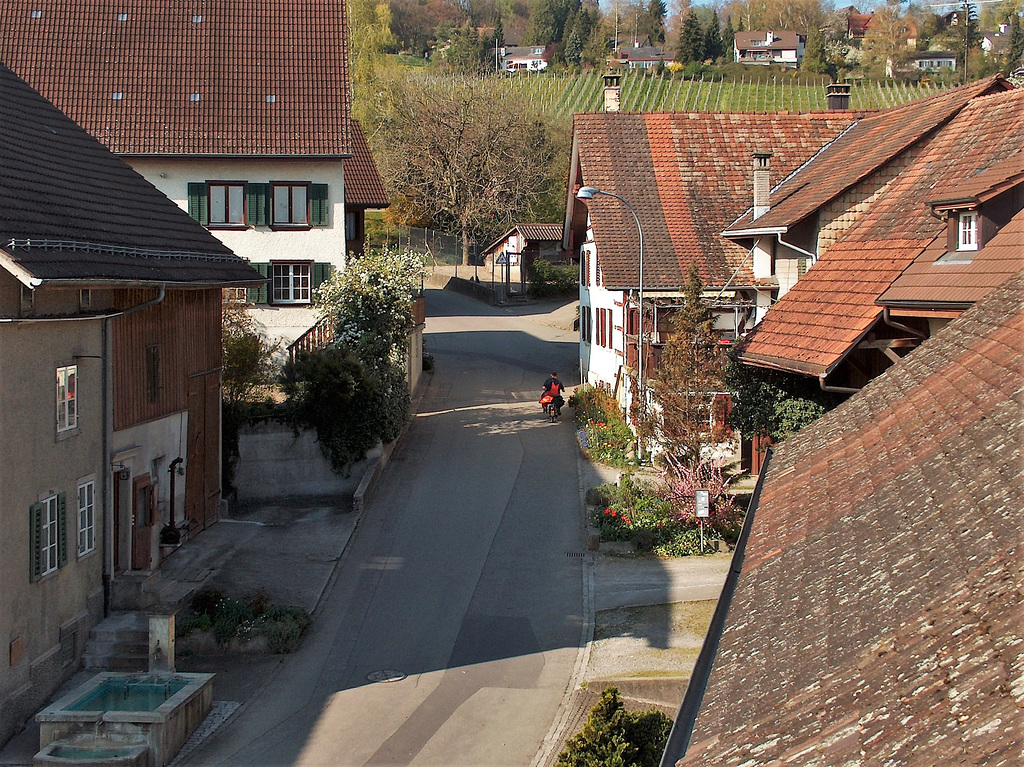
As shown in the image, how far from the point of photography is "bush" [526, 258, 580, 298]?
54656 millimetres

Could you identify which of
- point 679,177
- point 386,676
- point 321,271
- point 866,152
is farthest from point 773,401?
point 321,271

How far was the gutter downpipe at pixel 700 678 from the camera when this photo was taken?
5.89 m

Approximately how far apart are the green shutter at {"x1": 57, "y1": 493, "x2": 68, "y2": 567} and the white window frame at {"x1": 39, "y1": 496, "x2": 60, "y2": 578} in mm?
17

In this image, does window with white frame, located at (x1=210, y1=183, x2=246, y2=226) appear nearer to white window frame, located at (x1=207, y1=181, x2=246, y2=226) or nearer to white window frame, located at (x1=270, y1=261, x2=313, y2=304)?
white window frame, located at (x1=207, y1=181, x2=246, y2=226)

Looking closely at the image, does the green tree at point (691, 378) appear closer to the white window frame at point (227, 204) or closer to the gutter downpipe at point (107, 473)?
the gutter downpipe at point (107, 473)

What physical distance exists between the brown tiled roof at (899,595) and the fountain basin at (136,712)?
7.05 meters

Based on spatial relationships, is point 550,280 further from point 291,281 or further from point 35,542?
point 35,542

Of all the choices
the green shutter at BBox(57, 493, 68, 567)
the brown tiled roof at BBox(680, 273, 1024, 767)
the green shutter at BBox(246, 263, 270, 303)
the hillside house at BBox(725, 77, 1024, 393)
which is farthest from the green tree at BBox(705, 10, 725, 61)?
the brown tiled roof at BBox(680, 273, 1024, 767)

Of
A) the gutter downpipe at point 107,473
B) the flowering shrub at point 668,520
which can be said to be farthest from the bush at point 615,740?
the flowering shrub at point 668,520

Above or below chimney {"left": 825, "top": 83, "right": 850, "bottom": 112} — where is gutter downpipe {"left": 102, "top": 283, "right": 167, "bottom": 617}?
below

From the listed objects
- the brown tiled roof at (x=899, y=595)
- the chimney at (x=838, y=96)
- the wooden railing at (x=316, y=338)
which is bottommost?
the brown tiled roof at (x=899, y=595)

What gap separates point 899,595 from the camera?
5.08m

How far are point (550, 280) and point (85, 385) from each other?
4141cm

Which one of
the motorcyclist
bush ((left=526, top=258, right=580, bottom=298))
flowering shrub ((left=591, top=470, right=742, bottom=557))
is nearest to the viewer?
flowering shrub ((left=591, top=470, right=742, bottom=557))
